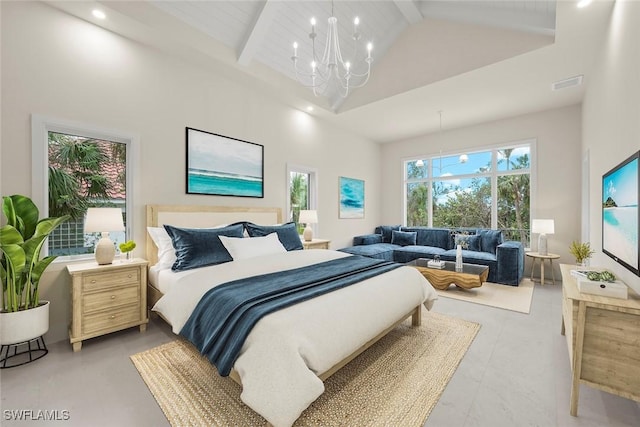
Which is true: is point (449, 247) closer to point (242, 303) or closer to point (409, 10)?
point (409, 10)

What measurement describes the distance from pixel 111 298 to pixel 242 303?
1658mm

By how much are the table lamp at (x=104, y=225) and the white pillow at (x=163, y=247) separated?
0.40 m

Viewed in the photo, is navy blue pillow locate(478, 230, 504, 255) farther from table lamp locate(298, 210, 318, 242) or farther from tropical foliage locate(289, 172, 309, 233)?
tropical foliage locate(289, 172, 309, 233)

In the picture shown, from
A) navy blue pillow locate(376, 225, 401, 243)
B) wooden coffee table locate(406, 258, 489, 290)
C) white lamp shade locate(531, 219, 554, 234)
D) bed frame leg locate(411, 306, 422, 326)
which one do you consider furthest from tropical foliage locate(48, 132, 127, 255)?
white lamp shade locate(531, 219, 554, 234)

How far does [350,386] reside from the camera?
1.87m

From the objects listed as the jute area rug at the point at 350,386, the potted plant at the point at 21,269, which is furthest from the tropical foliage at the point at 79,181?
the jute area rug at the point at 350,386

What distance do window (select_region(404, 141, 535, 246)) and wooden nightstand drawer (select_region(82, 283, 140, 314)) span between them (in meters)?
5.12

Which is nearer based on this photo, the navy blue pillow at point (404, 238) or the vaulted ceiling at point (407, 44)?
the vaulted ceiling at point (407, 44)

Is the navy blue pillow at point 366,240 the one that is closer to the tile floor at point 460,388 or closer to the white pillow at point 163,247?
the tile floor at point 460,388

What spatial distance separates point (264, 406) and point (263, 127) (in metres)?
3.79

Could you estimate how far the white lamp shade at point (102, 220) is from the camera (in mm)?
2465

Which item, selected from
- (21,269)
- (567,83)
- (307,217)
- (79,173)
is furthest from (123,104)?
(567,83)

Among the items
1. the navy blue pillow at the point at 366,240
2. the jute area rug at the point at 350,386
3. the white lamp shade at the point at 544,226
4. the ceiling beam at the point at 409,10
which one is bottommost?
the jute area rug at the point at 350,386

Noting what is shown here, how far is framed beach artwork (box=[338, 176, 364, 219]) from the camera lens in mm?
5840
